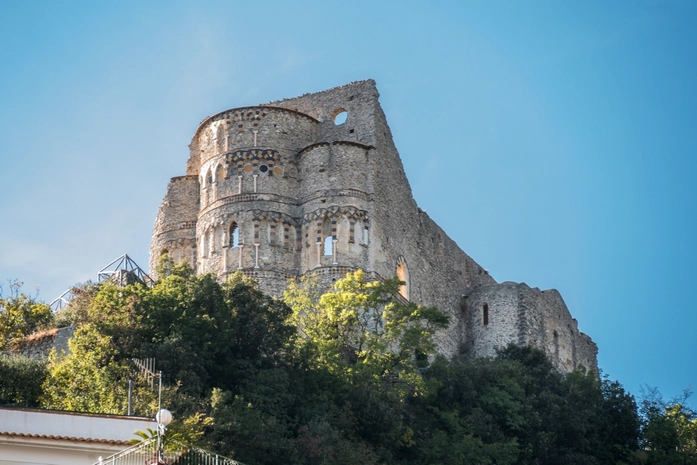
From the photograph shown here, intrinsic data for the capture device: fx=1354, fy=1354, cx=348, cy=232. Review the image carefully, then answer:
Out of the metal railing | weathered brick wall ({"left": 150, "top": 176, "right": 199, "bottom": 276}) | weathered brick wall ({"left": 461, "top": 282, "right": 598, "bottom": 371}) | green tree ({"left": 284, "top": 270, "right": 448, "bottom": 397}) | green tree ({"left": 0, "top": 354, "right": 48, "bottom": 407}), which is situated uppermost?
weathered brick wall ({"left": 150, "top": 176, "right": 199, "bottom": 276})

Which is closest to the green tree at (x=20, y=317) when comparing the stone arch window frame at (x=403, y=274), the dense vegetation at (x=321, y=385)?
the dense vegetation at (x=321, y=385)

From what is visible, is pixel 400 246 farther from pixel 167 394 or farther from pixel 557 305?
pixel 167 394

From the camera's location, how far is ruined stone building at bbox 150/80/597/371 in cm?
4353

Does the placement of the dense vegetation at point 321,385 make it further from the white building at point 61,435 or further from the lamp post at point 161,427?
the lamp post at point 161,427

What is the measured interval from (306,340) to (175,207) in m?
11.4

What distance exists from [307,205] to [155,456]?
2125 centimetres

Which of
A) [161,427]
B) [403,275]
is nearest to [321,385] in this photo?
[403,275]

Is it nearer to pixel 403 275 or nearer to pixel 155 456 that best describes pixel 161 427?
pixel 155 456

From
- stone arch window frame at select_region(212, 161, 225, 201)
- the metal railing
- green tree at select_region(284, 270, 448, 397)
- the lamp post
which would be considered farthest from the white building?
stone arch window frame at select_region(212, 161, 225, 201)

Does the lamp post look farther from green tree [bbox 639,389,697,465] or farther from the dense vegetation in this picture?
green tree [bbox 639,389,697,465]

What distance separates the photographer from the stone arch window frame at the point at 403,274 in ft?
152

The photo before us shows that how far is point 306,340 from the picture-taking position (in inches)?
1523

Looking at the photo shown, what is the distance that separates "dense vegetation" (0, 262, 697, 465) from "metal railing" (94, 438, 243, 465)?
214 cm

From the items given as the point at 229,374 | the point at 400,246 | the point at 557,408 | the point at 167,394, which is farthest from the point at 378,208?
the point at 167,394
